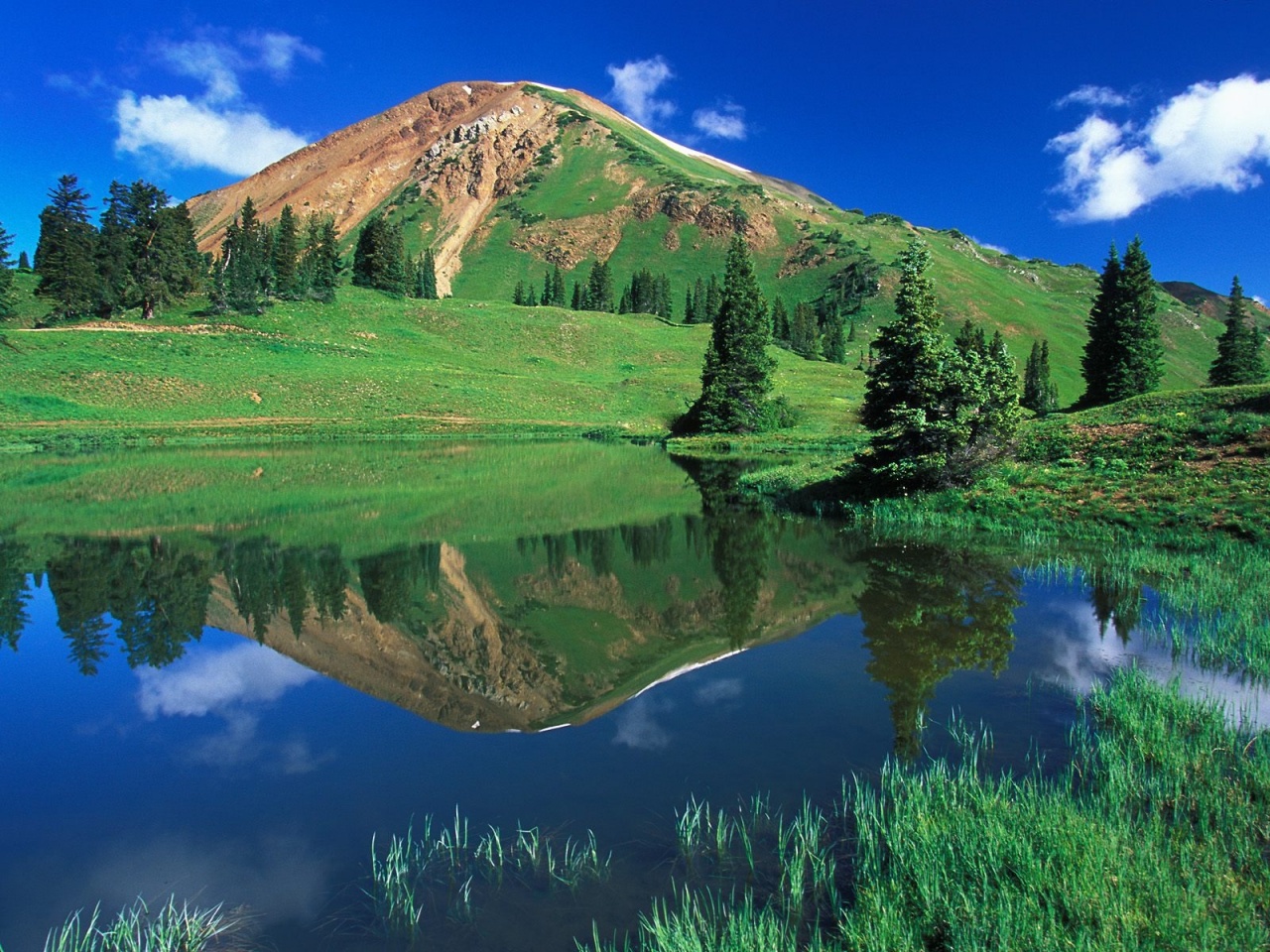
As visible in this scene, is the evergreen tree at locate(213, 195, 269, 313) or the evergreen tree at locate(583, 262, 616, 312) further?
the evergreen tree at locate(583, 262, 616, 312)

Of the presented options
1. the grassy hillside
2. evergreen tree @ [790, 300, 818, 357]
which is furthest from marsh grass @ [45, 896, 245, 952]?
evergreen tree @ [790, 300, 818, 357]

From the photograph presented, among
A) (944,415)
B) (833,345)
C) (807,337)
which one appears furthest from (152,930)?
(833,345)

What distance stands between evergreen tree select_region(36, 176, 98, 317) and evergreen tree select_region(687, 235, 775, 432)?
7118 cm

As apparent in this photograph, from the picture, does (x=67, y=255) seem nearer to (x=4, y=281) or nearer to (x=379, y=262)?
(x=4, y=281)

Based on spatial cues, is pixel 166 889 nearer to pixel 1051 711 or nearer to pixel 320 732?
pixel 320 732

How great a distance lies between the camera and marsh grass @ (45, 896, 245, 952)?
5.44m

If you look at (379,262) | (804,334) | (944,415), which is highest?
(379,262)

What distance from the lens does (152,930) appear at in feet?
18.1

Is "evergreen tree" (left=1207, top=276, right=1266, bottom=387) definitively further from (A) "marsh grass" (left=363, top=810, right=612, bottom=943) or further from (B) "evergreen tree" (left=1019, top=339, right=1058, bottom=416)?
(A) "marsh grass" (left=363, top=810, right=612, bottom=943)

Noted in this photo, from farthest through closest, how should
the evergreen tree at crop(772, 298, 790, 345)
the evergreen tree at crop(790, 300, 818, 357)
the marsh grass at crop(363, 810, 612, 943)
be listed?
the evergreen tree at crop(772, 298, 790, 345)
the evergreen tree at crop(790, 300, 818, 357)
the marsh grass at crop(363, 810, 612, 943)

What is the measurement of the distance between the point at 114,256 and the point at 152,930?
343 ft

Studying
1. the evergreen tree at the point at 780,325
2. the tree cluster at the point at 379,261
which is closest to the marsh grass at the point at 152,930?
the tree cluster at the point at 379,261

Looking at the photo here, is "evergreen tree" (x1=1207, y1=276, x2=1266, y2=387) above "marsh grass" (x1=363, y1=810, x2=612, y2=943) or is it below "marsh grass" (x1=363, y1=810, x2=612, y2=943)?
above

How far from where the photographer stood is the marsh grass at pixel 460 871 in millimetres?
5871
